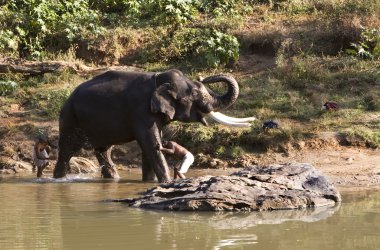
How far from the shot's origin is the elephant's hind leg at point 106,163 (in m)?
15.2

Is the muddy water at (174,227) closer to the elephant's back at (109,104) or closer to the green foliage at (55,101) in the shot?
the elephant's back at (109,104)

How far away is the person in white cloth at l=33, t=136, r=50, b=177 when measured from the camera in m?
15.4

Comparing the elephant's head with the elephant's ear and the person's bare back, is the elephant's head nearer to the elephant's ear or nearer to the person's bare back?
the elephant's ear

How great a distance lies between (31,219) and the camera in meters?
9.73

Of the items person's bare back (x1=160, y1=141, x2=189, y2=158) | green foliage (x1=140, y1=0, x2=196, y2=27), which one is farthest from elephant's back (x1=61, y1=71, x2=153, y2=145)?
green foliage (x1=140, y1=0, x2=196, y2=27)

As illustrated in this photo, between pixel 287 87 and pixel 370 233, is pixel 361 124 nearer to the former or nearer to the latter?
pixel 287 87

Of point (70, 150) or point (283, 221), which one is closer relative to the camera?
point (283, 221)

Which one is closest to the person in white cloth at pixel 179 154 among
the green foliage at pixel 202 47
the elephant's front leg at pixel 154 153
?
the elephant's front leg at pixel 154 153

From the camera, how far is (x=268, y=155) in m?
15.7

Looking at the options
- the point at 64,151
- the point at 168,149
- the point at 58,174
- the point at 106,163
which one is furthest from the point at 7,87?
the point at 168,149

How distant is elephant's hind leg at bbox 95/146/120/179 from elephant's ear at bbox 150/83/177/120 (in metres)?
1.79

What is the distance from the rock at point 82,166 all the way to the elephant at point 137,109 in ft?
2.78

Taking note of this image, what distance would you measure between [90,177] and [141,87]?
223 centimetres

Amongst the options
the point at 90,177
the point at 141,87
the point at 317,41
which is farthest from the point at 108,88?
the point at 317,41
